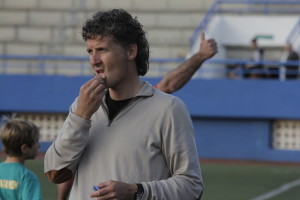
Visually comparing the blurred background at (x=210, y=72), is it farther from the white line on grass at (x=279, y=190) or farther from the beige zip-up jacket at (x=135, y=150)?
the beige zip-up jacket at (x=135, y=150)

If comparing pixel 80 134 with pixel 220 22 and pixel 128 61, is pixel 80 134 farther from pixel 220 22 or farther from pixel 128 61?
pixel 220 22

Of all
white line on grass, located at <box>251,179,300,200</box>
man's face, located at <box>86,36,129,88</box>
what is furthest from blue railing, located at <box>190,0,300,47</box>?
man's face, located at <box>86,36,129,88</box>

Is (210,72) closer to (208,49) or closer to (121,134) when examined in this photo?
(208,49)

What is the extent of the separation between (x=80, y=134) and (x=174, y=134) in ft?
1.36

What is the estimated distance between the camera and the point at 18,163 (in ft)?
18.9

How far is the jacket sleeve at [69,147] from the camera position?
373 cm

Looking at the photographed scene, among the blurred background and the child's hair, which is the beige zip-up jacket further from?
the blurred background

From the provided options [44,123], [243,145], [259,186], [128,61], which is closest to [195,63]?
[128,61]

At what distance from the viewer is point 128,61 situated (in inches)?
153

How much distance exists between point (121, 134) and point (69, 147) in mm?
235

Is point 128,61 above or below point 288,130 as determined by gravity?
above

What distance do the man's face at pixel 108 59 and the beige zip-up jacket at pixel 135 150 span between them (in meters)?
0.15

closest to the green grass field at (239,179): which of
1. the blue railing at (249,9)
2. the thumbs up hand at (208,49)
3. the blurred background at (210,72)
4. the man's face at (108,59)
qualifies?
the blurred background at (210,72)

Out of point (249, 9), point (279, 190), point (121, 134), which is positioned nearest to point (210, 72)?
point (249, 9)
